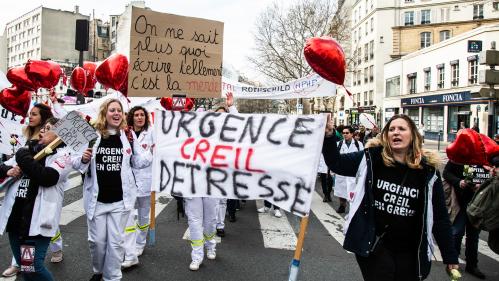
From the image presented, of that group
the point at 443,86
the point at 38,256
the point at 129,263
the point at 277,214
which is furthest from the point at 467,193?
the point at 443,86

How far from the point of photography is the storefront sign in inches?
1253

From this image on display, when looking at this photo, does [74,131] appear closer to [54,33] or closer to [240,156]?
[240,156]

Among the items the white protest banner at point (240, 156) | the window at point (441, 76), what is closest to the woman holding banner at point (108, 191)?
the white protest banner at point (240, 156)

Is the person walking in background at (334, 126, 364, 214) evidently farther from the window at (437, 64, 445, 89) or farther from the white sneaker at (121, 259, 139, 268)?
the window at (437, 64, 445, 89)

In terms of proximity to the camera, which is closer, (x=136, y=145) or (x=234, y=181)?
(x=234, y=181)

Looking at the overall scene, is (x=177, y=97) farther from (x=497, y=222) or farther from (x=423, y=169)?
(x=497, y=222)

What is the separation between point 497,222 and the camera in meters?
4.23

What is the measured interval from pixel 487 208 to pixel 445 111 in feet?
110

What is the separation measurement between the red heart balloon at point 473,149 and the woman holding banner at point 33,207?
4.25m

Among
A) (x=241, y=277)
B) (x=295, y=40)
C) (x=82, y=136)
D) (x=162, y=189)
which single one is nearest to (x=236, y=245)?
(x=241, y=277)

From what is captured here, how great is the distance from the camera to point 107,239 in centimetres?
393

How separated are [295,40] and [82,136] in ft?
101

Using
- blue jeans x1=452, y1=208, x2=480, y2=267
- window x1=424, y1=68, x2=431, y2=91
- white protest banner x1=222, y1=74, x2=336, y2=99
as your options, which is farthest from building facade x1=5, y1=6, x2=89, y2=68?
blue jeans x1=452, y1=208, x2=480, y2=267

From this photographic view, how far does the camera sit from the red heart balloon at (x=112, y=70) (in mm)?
6027
